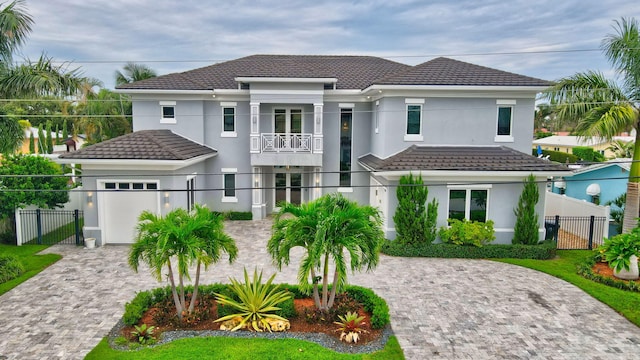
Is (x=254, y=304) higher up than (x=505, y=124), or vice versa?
(x=505, y=124)

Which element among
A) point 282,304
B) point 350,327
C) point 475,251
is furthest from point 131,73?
point 350,327

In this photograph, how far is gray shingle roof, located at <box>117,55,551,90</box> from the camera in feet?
59.2

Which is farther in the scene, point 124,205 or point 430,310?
point 124,205

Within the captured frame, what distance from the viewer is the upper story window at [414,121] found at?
1823 cm

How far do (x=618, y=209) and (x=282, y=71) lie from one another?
16599 millimetres

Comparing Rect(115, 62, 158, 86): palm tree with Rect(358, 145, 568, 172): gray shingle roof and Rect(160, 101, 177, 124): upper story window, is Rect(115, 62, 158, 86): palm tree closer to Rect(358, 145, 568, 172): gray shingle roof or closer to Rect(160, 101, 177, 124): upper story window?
Rect(160, 101, 177, 124): upper story window

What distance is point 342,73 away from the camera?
23156mm

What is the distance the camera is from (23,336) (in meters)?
9.28

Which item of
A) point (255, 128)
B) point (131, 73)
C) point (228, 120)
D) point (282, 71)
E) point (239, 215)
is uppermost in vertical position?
point (131, 73)

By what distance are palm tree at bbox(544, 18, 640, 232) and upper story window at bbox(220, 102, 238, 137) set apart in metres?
14.3

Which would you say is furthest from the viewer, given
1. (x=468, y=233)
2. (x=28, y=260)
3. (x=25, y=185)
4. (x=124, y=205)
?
(x=124, y=205)

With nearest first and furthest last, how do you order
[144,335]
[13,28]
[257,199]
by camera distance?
[144,335]
[13,28]
[257,199]

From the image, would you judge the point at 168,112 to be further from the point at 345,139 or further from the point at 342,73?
the point at 342,73

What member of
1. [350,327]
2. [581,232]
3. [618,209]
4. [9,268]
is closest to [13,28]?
[9,268]
